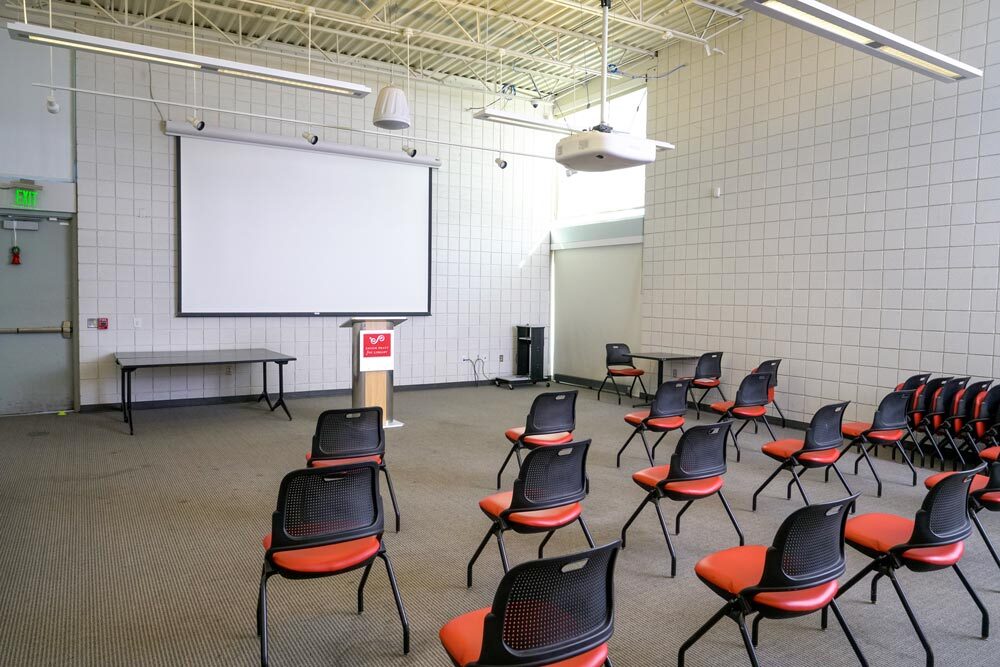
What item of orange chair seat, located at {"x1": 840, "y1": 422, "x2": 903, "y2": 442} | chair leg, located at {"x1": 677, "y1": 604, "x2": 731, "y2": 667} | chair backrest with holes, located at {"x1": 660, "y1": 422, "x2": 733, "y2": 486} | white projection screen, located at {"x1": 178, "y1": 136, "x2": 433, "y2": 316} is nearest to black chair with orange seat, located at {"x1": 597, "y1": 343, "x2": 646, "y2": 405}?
white projection screen, located at {"x1": 178, "y1": 136, "x2": 433, "y2": 316}

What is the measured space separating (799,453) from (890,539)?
5.08 ft

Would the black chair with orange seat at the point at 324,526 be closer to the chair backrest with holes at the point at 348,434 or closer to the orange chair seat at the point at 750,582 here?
the chair backrest with holes at the point at 348,434

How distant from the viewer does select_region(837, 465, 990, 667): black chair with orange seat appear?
8.63 feet

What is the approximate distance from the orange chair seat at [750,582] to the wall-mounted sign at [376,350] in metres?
4.92

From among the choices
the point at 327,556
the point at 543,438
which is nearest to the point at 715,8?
the point at 543,438

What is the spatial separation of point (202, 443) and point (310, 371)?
2.88 m

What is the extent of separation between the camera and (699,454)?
3711 millimetres

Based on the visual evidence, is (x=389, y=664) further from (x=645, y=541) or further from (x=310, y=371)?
(x=310, y=371)

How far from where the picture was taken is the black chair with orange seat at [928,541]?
2.63 metres

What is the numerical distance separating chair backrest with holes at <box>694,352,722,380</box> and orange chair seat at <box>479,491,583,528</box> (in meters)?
5.01

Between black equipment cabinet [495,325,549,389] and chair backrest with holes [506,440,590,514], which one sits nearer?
chair backrest with holes [506,440,590,514]

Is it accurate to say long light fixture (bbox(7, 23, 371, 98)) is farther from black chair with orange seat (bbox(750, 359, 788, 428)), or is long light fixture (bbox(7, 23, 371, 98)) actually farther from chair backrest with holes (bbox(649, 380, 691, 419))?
black chair with orange seat (bbox(750, 359, 788, 428))

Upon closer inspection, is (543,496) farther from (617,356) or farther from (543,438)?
(617,356)

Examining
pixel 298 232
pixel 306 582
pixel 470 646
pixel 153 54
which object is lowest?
pixel 306 582
